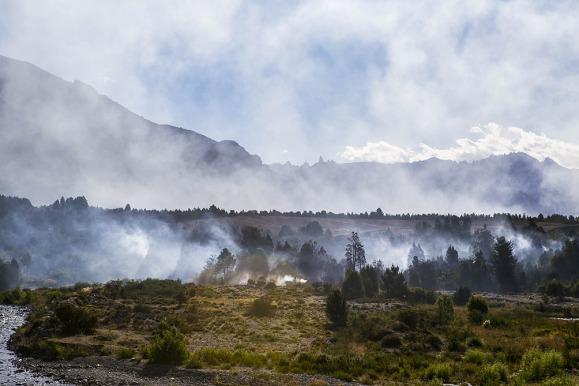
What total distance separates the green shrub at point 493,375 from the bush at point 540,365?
0.88 m

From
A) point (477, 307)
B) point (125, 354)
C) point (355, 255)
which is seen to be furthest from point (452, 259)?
point (125, 354)

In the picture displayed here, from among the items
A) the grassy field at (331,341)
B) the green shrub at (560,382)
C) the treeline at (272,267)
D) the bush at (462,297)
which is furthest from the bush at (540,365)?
the treeline at (272,267)

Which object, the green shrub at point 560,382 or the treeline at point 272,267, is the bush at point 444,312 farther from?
the treeline at point 272,267

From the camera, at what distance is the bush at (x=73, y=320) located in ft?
135

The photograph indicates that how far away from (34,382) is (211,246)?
16641 centimetres

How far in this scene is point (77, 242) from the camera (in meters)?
197

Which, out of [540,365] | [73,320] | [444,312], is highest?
[540,365]

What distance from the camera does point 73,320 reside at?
41969 millimetres

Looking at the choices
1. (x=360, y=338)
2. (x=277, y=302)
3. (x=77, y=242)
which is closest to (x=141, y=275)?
(x=77, y=242)

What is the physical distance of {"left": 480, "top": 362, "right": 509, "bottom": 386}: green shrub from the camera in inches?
910

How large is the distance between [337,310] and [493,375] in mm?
28501

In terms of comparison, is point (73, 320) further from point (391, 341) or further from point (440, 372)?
point (440, 372)

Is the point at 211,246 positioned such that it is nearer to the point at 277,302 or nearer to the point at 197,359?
the point at 277,302

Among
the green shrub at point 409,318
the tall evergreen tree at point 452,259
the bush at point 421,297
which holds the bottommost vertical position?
the bush at point 421,297
